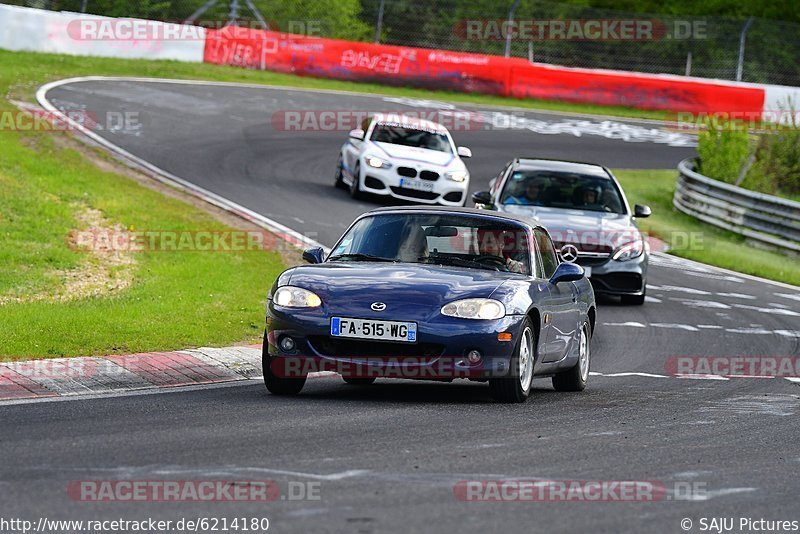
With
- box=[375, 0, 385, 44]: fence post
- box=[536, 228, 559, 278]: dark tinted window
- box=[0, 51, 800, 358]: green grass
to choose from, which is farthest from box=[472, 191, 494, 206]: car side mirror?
box=[375, 0, 385, 44]: fence post

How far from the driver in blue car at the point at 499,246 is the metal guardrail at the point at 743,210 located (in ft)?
50.2

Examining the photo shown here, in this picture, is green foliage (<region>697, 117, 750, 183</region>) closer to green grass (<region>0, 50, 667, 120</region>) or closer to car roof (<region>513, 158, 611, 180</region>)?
green grass (<region>0, 50, 667, 120</region>)

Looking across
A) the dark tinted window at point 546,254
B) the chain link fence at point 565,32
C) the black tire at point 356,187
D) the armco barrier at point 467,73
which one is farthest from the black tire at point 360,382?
the chain link fence at point 565,32

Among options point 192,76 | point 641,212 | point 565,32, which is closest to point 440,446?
point 641,212

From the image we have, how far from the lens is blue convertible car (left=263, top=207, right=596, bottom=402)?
895 centimetres

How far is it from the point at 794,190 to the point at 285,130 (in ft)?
38.0

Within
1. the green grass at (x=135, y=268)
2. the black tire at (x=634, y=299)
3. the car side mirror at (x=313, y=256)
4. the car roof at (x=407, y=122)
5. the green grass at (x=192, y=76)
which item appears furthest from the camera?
the green grass at (x=192, y=76)

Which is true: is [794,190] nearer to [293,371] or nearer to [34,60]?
[34,60]

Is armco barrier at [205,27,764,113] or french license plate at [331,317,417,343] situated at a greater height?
french license plate at [331,317,417,343]

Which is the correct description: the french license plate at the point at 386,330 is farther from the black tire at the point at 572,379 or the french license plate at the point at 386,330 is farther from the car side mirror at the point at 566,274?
the black tire at the point at 572,379

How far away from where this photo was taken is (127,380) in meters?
9.79

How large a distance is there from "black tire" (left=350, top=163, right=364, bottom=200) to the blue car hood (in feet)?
46.5

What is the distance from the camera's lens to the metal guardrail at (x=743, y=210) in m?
25.0

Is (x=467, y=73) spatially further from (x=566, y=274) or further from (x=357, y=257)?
(x=357, y=257)
